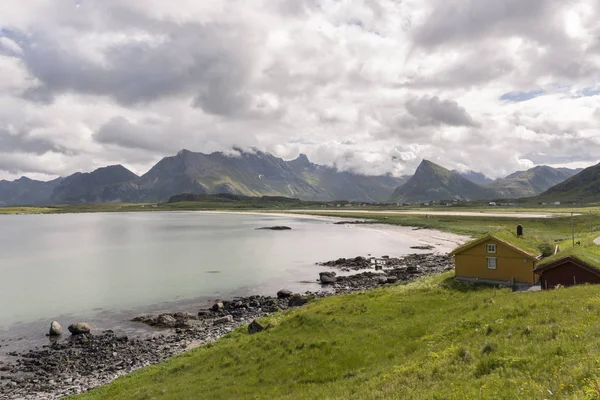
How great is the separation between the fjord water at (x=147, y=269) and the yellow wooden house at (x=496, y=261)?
88.2ft

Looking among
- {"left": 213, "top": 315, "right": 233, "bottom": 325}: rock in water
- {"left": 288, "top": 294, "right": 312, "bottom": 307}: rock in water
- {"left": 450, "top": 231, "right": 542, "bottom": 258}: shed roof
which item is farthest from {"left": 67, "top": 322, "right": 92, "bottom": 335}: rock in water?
{"left": 450, "top": 231, "right": 542, "bottom": 258}: shed roof

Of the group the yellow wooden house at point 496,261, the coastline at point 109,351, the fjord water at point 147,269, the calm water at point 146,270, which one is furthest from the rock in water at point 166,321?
the yellow wooden house at point 496,261

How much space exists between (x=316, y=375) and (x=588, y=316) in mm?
15479

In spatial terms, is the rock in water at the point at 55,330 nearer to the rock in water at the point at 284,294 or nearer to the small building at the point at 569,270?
the rock in water at the point at 284,294

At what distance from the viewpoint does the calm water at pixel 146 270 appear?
56.6 meters

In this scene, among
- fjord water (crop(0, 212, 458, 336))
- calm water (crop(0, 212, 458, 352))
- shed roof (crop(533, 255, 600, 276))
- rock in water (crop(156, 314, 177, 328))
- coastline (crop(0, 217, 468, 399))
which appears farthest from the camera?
fjord water (crop(0, 212, 458, 336))

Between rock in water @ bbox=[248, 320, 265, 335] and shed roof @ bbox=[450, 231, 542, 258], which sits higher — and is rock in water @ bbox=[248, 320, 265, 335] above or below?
below

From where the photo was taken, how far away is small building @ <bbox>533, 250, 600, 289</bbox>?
3803 centimetres

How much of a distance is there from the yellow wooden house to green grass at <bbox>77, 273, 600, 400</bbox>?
9.14 m

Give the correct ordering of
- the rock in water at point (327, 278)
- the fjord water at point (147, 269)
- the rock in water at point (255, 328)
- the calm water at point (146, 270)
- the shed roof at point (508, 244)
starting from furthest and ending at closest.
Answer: the rock in water at point (327, 278), the fjord water at point (147, 269), the calm water at point (146, 270), the shed roof at point (508, 244), the rock in water at point (255, 328)

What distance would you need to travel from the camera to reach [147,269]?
83438 millimetres

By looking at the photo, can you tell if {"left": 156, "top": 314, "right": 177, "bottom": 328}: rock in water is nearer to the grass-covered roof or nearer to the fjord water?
the fjord water

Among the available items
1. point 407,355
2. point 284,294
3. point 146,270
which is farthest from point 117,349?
point 146,270

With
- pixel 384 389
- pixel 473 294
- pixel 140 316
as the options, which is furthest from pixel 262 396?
pixel 140 316
